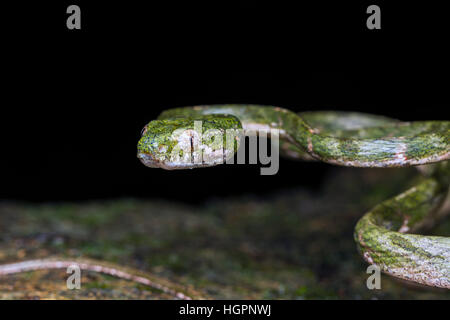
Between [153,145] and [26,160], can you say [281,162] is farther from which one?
[153,145]

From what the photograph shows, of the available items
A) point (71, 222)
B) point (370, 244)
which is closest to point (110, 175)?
point (71, 222)

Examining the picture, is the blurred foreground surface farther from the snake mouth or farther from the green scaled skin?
the snake mouth

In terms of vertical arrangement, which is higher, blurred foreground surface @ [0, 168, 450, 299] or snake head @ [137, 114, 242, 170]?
snake head @ [137, 114, 242, 170]

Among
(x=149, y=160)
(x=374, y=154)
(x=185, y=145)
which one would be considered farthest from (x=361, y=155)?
(x=149, y=160)

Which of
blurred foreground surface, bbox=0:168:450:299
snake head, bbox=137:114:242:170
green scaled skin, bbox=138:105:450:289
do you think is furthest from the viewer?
blurred foreground surface, bbox=0:168:450:299

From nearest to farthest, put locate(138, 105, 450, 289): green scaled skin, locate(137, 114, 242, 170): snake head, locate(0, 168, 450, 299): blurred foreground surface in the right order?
locate(138, 105, 450, 289): green scaled skin
locate(137, 114, 242, 170): snake head
locate(0, 168, 450, 299): blurred foreground surface

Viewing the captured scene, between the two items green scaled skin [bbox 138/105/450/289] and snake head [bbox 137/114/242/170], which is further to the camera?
snake head [bbox 137/114/242/170]

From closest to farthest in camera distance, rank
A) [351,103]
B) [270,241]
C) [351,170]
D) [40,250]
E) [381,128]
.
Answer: [381,128] → [40,250] → [270,241] → [351,103] → [351,170]

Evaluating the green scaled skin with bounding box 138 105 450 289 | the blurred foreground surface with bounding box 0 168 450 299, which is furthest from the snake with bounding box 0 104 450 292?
the blurred foreground surface with bounding box 0 168 450 299

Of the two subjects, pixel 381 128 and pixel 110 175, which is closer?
pixel 381 128
